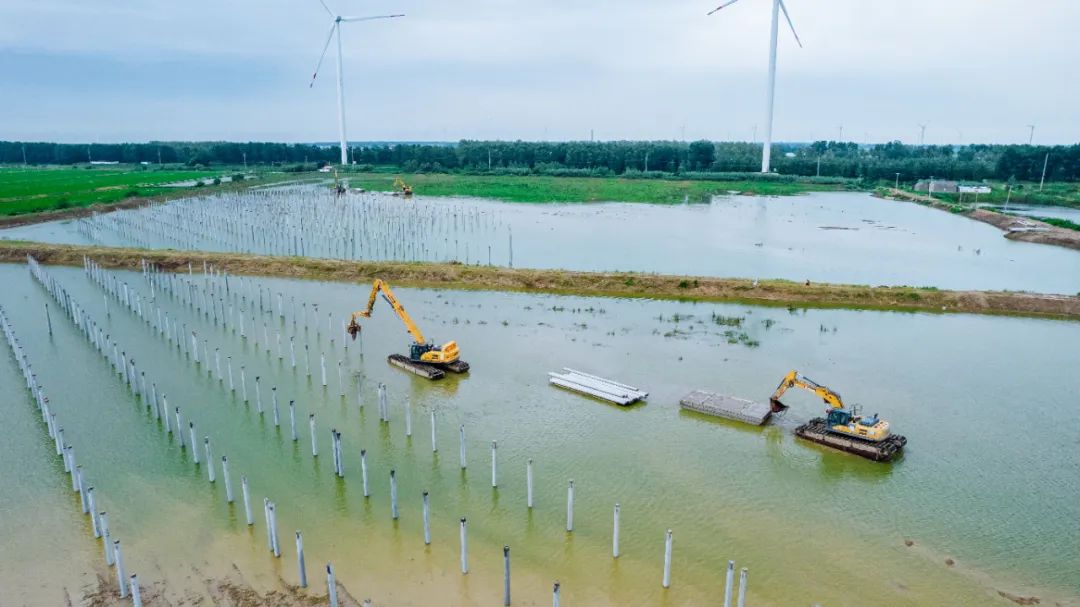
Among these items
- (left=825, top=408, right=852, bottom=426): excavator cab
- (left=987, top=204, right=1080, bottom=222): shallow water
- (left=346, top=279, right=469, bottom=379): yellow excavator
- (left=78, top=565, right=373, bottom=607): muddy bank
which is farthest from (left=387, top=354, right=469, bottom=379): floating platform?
(left=987, top=204, right=1080, bottom=222): shallow water

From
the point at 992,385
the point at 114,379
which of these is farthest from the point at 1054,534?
the point at 114,379

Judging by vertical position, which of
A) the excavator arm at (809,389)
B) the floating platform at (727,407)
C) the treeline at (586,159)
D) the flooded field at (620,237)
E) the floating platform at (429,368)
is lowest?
the floating platform at (727,407)

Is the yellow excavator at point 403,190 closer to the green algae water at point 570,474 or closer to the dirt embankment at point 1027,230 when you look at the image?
the green algae water at point 570,474

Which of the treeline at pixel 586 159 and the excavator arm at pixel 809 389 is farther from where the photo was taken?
the treeline at pixel 586 159

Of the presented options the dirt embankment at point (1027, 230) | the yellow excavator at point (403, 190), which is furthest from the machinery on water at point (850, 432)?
the yellow excavator at point (403, 190)

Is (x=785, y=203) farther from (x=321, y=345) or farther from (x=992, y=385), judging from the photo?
(x=321, y=345)

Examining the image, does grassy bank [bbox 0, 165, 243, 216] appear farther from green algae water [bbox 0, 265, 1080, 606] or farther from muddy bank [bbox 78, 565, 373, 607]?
muddy bank [bbox 78, 565, 373, 607]

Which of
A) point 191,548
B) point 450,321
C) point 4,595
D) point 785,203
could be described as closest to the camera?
point 4,595
